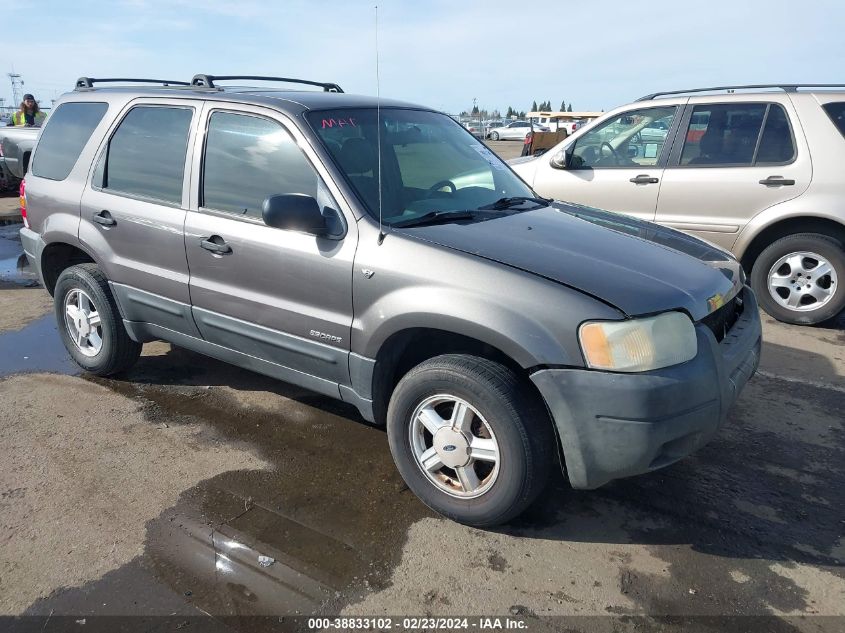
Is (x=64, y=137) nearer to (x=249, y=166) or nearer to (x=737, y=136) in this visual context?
(x=249, y=166)

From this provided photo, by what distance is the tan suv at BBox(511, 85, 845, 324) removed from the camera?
5.33 meters

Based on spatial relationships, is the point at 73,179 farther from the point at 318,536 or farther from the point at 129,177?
the point at 318,536

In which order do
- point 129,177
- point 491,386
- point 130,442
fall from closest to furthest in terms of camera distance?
point 491,386
point 130,442
point 129,177

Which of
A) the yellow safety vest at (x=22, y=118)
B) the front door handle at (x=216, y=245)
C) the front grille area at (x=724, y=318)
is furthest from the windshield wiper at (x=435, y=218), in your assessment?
the yellow safety vest at (x=22, y=118)

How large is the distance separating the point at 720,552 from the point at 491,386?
3.95ft

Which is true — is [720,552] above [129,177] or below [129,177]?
below

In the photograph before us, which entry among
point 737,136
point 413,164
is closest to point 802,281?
point 737,136

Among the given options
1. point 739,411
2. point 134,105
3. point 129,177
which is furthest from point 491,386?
point 134,105

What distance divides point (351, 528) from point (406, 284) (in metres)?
1.10

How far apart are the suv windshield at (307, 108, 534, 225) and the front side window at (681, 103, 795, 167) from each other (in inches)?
102

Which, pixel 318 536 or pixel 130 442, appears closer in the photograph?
pixel 318 536

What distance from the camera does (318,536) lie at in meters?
2.83

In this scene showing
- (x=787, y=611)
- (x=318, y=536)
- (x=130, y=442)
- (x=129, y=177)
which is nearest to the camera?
(x=787, y=611)

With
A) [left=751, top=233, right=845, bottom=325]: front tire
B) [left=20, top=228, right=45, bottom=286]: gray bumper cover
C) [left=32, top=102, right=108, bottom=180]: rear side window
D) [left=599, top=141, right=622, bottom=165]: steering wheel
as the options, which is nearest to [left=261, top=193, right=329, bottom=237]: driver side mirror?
[left=32, top=102, right=108, bottom=180]: rear side window
